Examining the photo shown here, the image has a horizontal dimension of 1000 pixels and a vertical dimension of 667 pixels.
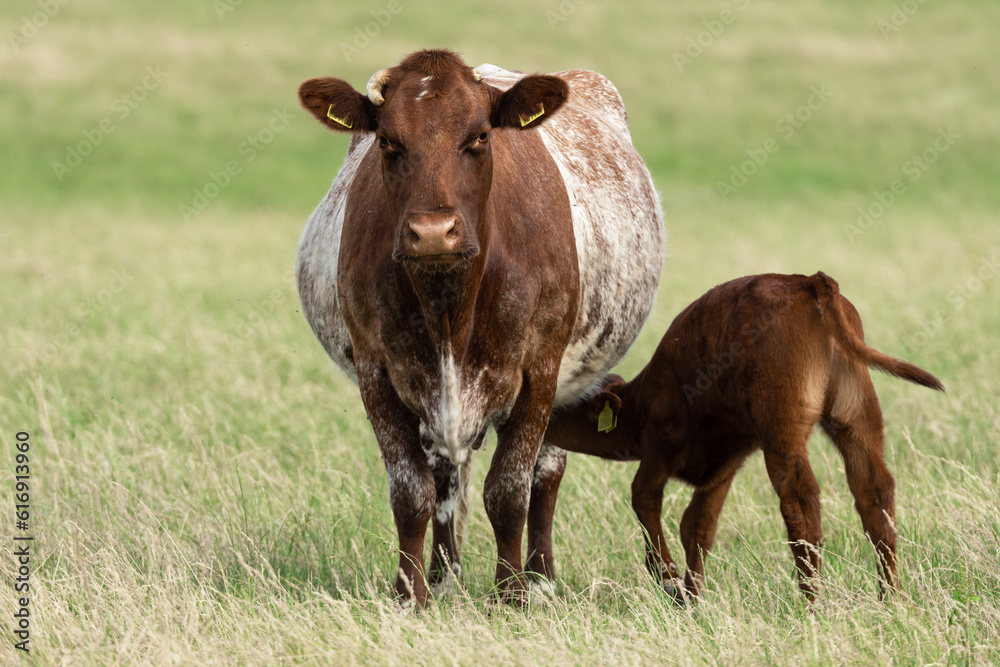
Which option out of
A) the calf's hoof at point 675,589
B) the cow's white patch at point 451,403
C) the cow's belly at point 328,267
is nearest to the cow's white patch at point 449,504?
the cow's belly at point 328,267

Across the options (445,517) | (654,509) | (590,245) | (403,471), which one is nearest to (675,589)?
(654,509)

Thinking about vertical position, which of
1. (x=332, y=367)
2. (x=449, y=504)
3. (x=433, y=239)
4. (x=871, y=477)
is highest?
(x=433, y=239)

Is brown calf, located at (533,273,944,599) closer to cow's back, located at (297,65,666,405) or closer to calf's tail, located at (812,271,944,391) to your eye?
calf's tail, located at (812,271,944,391)

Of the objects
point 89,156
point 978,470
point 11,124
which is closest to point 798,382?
point 978,470

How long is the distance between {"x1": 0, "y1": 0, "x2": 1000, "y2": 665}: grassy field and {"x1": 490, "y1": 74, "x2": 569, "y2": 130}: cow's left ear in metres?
1.88

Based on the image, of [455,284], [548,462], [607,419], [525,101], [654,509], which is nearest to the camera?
[455,284]

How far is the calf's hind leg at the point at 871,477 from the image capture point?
445 centimetres

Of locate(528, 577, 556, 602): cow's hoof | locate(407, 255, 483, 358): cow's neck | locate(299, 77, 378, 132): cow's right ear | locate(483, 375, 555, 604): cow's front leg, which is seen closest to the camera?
locate(407, 255, 483, 358): cow's neck

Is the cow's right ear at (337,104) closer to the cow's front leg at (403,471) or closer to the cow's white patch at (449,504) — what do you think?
the cow's front leg at (403,471)

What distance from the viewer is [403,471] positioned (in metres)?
4.68

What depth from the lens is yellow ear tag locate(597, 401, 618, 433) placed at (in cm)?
528

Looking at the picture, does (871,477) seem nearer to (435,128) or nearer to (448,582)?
(448,582)

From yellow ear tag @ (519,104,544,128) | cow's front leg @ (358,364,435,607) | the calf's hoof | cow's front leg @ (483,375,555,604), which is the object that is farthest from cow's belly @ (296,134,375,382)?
the calf's hoof

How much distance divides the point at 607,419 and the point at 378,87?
188 cm
